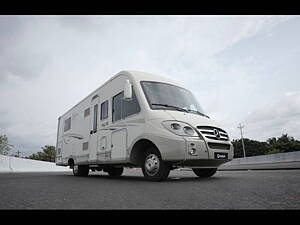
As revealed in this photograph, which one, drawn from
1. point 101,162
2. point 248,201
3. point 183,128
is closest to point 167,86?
point 183,128

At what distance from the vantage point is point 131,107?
245 inches

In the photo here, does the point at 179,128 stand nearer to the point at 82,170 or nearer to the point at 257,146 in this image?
the point at 82,170

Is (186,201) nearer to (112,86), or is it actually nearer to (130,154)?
(130,154)

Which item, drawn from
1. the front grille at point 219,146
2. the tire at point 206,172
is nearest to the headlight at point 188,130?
the front grille at point 219,146

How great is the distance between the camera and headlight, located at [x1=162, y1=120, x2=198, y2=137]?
Answer: 501 cm

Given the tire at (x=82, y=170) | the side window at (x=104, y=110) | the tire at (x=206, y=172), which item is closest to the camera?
the tire at (x=206, y=172)

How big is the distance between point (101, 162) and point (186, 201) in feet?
16.7

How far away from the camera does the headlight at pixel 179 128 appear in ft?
16.4

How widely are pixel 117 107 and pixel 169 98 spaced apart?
65.4 inches

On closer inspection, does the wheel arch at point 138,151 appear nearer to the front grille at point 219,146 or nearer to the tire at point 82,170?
the front grille at point 219,146

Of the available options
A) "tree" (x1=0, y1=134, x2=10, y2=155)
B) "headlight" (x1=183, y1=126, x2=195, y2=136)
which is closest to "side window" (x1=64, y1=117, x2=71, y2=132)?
"headlight" (x1=183, y1=126, x2=195, y2=136)

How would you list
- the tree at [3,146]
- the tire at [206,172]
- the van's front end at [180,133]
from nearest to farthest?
the van's front end at [180,133] → the tire at [206,172] → the tree at [3,146]

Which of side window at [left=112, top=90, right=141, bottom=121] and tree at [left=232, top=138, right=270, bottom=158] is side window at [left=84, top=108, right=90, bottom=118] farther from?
tree at [left=232, top=138, right=270, bottom=158]

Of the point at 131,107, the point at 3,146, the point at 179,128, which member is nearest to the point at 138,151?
the point at 131,107
